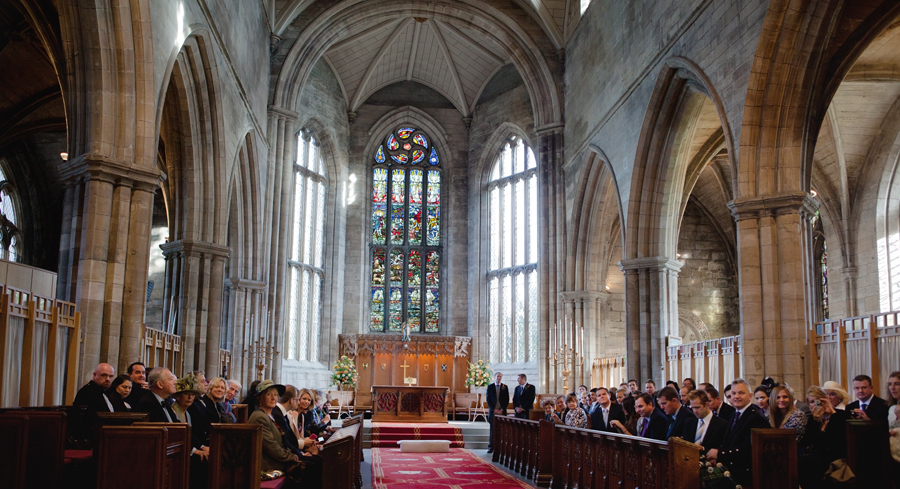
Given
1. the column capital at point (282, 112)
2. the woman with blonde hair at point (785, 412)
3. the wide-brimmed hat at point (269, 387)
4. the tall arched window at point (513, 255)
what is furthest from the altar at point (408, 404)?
the woman with blonde hair at point (785, 412)

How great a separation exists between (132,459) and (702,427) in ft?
13.7

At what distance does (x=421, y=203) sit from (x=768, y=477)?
821 inches

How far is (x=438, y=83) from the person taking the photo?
25.6 m

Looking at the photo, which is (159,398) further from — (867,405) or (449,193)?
(449,193)

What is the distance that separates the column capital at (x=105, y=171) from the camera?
9328mm

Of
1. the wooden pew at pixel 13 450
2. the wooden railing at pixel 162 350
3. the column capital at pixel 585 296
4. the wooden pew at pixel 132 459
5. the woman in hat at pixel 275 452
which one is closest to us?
the wooden pew at pixel 132 459

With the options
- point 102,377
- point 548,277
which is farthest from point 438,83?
point 102,377

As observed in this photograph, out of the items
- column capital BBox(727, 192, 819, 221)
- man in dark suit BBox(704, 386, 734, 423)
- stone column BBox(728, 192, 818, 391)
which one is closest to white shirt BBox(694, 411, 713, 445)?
man in dark suit BBox(704, 386, 734, 423)

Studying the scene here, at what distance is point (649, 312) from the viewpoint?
1484 centimetres

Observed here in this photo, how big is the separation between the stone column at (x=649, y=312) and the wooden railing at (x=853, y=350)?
14.6 feet

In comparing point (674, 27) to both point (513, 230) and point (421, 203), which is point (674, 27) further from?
point (421, 203)

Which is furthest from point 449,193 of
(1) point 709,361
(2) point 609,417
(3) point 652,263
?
(2) point 609,417

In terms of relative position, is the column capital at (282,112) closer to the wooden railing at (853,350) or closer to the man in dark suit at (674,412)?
the wooden railing at (853,350)

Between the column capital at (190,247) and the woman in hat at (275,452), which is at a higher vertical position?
the column capital at (190,247)
